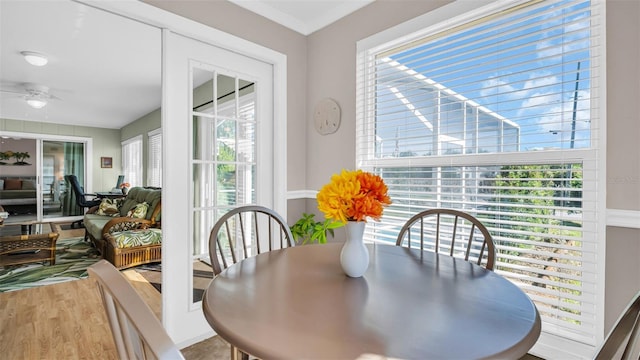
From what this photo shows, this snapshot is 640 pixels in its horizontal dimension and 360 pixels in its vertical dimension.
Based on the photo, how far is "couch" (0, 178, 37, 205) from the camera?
576 cm

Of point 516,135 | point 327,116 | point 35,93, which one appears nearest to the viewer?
point 516,135

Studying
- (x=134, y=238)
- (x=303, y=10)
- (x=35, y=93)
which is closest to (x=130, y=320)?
(x=303, y=10)

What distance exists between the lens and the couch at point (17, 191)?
18.9ft

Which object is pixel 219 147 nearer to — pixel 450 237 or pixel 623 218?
pixel 450 237

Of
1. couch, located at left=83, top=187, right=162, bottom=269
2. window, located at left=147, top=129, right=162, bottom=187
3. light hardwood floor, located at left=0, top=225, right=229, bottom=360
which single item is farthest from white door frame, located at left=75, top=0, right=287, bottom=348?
window, located at left=147, top=129, right=162, bottom=187

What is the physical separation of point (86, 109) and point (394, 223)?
246 inches

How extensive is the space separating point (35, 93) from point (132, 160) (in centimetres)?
250

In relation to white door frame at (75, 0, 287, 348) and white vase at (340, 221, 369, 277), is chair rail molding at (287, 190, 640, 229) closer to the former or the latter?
white vase at (340, 221, 369, 277)

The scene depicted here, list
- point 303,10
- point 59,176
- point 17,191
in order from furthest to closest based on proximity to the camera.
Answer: point 59,176
point 17,191
point 303,10

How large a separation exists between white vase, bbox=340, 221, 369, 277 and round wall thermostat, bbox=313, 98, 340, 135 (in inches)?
65.9

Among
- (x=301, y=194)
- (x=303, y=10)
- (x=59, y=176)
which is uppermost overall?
(x=303, y=10)

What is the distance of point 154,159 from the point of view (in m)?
6.05

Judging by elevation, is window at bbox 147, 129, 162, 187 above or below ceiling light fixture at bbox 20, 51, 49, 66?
below

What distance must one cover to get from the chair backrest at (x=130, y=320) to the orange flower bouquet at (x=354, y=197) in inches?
24.2
